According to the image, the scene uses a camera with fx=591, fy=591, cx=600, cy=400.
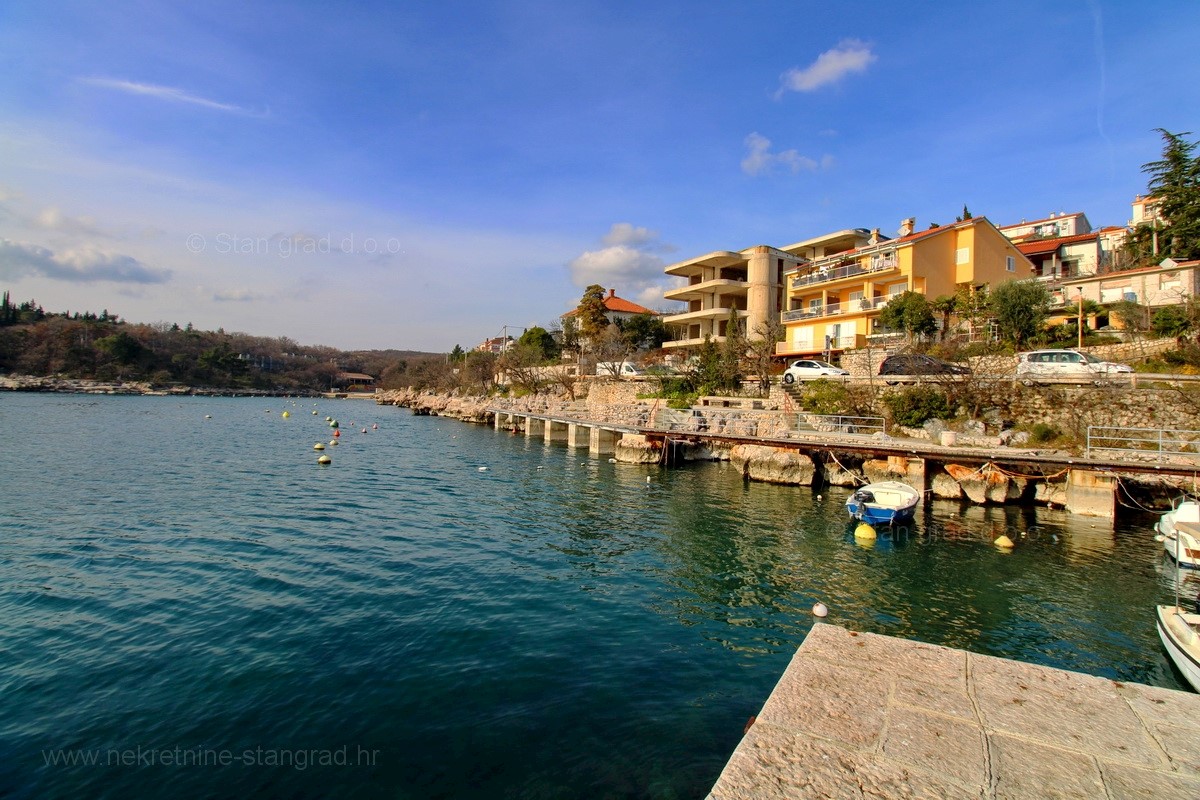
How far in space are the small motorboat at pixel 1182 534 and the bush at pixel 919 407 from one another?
11.8 metres

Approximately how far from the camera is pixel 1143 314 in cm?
3312

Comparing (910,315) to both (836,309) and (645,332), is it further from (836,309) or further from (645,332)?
(645,332)

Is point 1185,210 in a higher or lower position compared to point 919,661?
higher

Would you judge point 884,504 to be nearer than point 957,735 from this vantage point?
No

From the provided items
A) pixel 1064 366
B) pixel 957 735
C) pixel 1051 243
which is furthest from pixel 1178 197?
pixel 957 735

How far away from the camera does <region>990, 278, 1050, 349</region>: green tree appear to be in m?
34.6

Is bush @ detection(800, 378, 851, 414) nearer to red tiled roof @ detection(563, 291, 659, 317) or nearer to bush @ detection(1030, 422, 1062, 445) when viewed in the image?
bush @ detection(1030, 422, 1062, 445)

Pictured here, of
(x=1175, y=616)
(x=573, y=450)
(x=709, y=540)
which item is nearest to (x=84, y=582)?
(x=709, y=540)

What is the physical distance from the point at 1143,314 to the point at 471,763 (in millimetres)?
42187

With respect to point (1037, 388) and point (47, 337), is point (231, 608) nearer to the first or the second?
point (1037, 388)

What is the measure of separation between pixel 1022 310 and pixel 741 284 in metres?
26.7

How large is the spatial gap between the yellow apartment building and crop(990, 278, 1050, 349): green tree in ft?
25.5

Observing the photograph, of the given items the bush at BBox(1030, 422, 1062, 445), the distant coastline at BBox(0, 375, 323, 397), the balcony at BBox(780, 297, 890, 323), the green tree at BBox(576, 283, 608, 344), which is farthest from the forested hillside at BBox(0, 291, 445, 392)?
the bush at BBox(1030, 422, 1062, 445)

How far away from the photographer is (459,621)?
11617 millimetres
